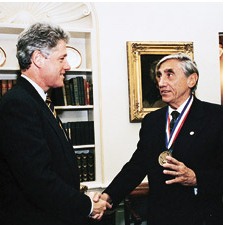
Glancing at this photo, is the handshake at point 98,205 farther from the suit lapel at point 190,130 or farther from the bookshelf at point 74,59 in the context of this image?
the bookshelf at point 74,59

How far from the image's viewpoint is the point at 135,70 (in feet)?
12.4

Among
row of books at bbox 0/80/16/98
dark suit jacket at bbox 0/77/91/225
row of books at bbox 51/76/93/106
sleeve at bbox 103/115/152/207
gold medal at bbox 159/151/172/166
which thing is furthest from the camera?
row of books at bbox 51/76/93/106

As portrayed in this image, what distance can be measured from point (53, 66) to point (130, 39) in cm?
219

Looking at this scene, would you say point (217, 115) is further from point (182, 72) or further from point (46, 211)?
point (46, 211)

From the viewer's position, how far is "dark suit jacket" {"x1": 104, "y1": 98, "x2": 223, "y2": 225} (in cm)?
194

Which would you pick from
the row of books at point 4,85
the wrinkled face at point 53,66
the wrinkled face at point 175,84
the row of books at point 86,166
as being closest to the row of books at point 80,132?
the row of books at point 86,166

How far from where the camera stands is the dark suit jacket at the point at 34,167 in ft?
4.90

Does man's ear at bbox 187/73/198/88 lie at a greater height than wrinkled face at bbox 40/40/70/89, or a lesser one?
lesser

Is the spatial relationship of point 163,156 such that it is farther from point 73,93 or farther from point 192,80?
point 73,93

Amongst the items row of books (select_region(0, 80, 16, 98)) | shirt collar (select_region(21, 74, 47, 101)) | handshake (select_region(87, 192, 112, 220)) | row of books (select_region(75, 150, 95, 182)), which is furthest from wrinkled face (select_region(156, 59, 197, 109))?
row of books (select_region(0, 80, 16, 98))

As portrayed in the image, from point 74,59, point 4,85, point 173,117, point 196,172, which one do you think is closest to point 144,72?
point 74,59

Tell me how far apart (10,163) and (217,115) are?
1282 millimetres

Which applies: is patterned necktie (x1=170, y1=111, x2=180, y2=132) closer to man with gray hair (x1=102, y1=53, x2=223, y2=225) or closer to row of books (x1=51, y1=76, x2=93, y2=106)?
man with gray hair (x1=102, y1=53, x2=223, y2=225)

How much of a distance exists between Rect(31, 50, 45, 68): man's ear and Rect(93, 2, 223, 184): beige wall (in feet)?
6.43
